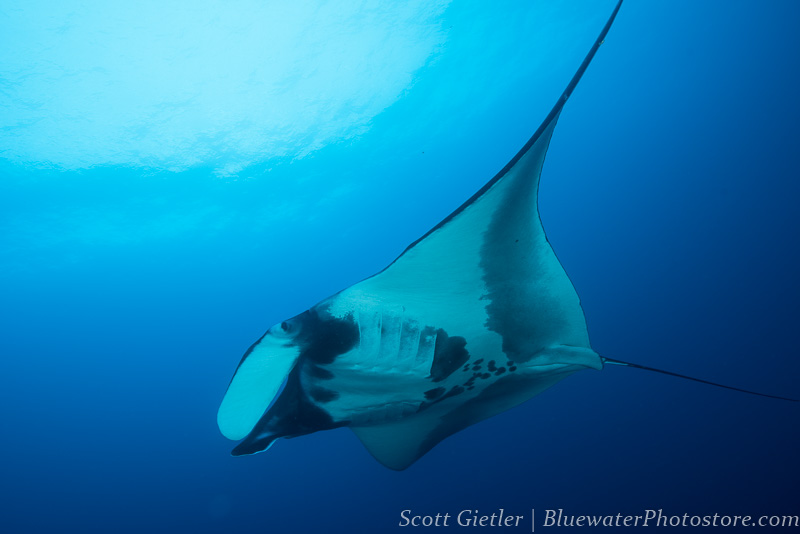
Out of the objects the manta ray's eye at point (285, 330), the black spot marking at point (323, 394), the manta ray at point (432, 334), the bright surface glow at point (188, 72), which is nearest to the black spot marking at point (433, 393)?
the manta ray at point (432, 334)

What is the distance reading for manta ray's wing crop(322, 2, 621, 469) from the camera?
175cm

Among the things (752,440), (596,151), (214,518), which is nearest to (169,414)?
(214,518)

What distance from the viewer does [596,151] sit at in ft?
50.6

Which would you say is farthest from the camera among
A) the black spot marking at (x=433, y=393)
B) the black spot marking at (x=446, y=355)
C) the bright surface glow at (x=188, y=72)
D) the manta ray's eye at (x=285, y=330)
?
the bright surface glow at (x=188, y=72)

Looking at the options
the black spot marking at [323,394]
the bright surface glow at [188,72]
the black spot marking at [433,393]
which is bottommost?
the black spot marking at [433,393]

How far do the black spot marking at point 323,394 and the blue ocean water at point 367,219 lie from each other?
25.0ft

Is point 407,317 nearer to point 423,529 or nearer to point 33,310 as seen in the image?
point 423,529

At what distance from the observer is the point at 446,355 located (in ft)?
6.86

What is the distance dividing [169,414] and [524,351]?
78.5ft

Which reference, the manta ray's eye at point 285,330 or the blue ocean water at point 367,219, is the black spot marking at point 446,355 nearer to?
the manta ray's eye at point 285,330

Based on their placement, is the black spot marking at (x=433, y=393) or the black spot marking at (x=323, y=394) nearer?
the black spot marking at (x=323, y=394)

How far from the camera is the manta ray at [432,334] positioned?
68.6 inches

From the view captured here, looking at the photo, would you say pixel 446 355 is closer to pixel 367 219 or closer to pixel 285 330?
pixel 285 330

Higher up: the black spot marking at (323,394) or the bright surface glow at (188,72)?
the bright surface glow at (188,72)
